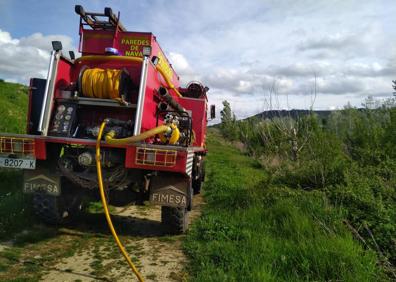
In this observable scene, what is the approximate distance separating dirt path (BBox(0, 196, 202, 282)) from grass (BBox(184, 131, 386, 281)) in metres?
0.31

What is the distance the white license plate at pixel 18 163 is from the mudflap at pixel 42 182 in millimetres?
301

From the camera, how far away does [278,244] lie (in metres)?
4.28

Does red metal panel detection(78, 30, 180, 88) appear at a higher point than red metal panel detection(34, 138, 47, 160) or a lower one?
higher

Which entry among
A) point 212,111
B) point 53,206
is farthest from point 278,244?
point 212,111

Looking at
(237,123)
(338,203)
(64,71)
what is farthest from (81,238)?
(237,123)

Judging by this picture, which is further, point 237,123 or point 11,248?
point 237,123

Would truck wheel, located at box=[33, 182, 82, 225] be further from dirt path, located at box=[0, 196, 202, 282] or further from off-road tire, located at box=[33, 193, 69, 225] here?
dirt path, located at box=[0, 196, 202, 282]

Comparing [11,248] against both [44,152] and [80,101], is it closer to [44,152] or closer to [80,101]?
[44,152]

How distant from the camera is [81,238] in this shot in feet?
15.8

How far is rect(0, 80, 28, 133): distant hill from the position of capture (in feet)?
38.0

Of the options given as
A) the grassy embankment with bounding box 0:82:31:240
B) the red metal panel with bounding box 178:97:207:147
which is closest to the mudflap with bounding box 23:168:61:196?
the grassy embankment with bounding box 0:82:31:240

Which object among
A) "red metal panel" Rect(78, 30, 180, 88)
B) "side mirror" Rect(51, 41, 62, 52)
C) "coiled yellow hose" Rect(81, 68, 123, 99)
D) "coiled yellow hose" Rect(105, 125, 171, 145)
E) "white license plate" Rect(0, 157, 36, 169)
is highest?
"red metal panel" Rect(78, 30, 180, 88)

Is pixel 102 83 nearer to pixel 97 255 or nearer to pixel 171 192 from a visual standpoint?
pixel 171 192

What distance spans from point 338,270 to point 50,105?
422cm
